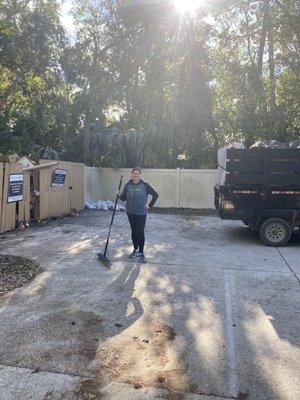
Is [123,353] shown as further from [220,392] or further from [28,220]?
[28,220]

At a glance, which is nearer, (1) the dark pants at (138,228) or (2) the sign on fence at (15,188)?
(1) the dark pants at (138,228)

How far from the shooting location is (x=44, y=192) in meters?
12.2

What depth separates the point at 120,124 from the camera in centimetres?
1989

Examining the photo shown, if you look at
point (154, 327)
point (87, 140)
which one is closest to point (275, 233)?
point (154, 327)

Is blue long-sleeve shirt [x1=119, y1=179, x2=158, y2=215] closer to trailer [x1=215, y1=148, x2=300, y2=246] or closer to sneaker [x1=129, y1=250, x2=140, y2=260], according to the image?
sneaker [x1=129, y1=250, x2=140, y2=260]

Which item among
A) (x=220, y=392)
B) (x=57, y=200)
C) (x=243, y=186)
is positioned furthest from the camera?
(x=57, y=200)

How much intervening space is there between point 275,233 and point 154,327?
544 centimetres

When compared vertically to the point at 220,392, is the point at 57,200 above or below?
above

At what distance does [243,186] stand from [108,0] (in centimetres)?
1392

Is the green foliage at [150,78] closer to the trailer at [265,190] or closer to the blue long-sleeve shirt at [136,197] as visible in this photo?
the trailer at [265,190]

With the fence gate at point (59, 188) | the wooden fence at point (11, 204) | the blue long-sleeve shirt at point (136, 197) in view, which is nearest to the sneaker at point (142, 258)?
the blue long-sleeve shirt at point (136, 197)

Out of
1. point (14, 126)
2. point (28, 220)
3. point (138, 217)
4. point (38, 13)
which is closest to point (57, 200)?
point (28, 220)

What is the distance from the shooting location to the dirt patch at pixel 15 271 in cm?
608

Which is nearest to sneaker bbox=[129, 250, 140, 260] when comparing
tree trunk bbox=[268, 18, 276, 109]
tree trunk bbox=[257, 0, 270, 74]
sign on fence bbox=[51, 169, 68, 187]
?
sign on fence bbox=[51, 169, 68, 187]
